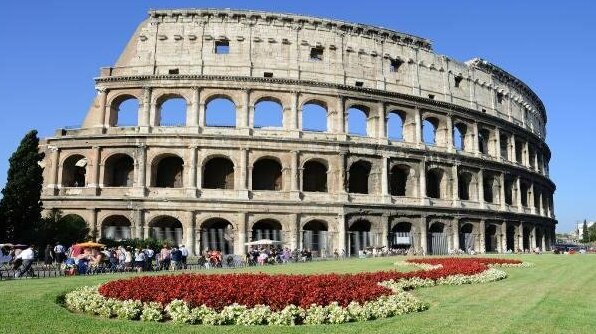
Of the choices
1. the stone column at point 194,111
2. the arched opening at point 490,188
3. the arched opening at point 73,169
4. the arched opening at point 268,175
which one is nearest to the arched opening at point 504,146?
the arched opening at point 490,188

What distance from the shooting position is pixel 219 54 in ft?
133

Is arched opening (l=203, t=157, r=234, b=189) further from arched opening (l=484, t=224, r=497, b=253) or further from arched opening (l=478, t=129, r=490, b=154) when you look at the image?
arched opening (l=478, t=129, r=490, b=154)

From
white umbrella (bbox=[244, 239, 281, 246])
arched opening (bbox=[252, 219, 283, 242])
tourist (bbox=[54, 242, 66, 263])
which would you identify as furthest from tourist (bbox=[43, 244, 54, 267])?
arched opening (bbox=[252, 219, 283, 242])

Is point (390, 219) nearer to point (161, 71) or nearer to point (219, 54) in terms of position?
point (219, 54)

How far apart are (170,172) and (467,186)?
A: 25.3 m

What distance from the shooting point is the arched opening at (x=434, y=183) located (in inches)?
1740

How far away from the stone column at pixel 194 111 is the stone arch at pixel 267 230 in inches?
342

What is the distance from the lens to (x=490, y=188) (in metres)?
49.0

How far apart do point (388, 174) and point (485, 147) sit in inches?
558

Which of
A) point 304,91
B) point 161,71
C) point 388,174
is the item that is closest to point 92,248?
point 161,71

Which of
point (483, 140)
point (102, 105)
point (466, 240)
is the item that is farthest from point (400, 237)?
point (102, 105)

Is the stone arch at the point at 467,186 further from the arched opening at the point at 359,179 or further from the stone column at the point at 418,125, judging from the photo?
the arched opening at the point at 359,179

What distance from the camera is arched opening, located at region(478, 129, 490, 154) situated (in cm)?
4931

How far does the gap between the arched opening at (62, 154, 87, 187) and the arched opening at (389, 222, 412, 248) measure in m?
23.5
